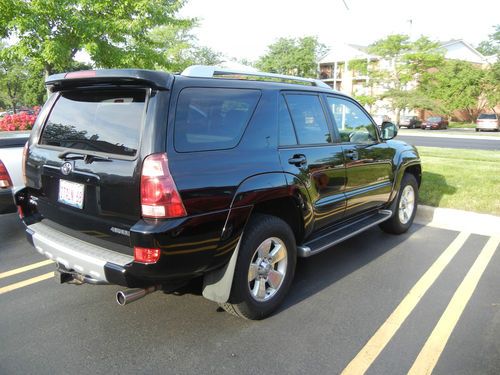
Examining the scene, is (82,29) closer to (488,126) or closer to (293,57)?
(488,126)

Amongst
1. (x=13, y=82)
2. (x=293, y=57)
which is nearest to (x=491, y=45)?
(x=293, y=57)

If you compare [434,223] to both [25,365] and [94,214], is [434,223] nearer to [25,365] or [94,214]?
[94,214]

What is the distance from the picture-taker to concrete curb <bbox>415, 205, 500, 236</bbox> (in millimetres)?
5691

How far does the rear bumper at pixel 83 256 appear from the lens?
8.53 feet

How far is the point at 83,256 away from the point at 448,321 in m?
2.76

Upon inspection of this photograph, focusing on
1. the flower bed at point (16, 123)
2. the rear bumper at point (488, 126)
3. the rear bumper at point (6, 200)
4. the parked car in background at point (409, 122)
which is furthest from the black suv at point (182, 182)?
the parked car in background at point (409, 122)

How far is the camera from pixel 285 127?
344 centimetres

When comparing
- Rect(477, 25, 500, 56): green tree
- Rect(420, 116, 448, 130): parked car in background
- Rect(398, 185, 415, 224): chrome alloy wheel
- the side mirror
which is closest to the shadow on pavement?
Rect(398, 185, 415, 224): chrome alloy wheel

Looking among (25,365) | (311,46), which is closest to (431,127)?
(311,46)

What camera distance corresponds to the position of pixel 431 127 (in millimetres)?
37656

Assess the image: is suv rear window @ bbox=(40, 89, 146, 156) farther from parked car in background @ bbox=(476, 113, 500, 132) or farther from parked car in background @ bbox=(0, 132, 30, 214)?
parked car in background @ bbox=(476, 113, 500, 132)

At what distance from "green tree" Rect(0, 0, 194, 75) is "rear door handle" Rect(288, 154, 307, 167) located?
7.77 meters

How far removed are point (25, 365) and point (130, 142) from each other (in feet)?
5.15

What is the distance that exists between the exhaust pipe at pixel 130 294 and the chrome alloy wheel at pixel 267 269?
75cm
